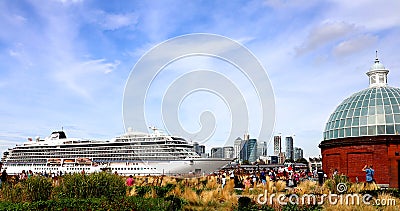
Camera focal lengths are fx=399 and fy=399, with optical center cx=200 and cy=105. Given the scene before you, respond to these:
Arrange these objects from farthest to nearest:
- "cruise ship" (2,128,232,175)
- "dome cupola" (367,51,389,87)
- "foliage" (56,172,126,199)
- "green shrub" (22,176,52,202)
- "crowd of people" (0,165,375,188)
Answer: "cruise ship" (2,128,232,175) < "dome cupola" (367,51,389,87) < "crowd of people" (0,165,375,188) < "foliage" (56,172,126,199) < "green shrub" (22,176,52,202)

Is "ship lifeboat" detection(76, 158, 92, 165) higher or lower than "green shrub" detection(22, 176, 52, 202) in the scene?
higher

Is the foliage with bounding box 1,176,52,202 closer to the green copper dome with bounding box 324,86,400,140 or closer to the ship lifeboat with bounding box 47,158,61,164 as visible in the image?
the green copper dome with bounding box 324,86,400,140

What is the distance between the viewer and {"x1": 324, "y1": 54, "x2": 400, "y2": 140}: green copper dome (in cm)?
2997

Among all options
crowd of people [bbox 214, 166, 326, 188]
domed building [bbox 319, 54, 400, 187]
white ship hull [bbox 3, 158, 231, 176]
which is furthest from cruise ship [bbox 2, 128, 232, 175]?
domed building [bbox 319, 54, 400, 187]

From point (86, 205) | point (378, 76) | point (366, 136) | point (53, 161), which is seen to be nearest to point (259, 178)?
point (366, 136)

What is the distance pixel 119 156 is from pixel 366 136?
158 ft

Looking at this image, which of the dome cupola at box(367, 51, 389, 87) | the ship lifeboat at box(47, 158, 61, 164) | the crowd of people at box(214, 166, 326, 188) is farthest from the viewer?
the ship lifeboat at box(47, 158, 61, 164)

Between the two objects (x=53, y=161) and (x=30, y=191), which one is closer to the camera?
(x=30, y=191)

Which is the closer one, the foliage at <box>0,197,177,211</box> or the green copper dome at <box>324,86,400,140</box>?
the foliage at <box>0,197,177,211</box>

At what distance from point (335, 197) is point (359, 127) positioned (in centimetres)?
1649

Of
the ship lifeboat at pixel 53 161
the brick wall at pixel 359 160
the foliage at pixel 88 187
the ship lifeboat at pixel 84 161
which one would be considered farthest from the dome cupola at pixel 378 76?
the ship lifeboat at pixel 53 161

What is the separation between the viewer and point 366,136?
1170 inches

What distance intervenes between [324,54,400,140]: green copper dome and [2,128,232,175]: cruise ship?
2829 centimetres

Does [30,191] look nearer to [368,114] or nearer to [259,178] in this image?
[259,178]
